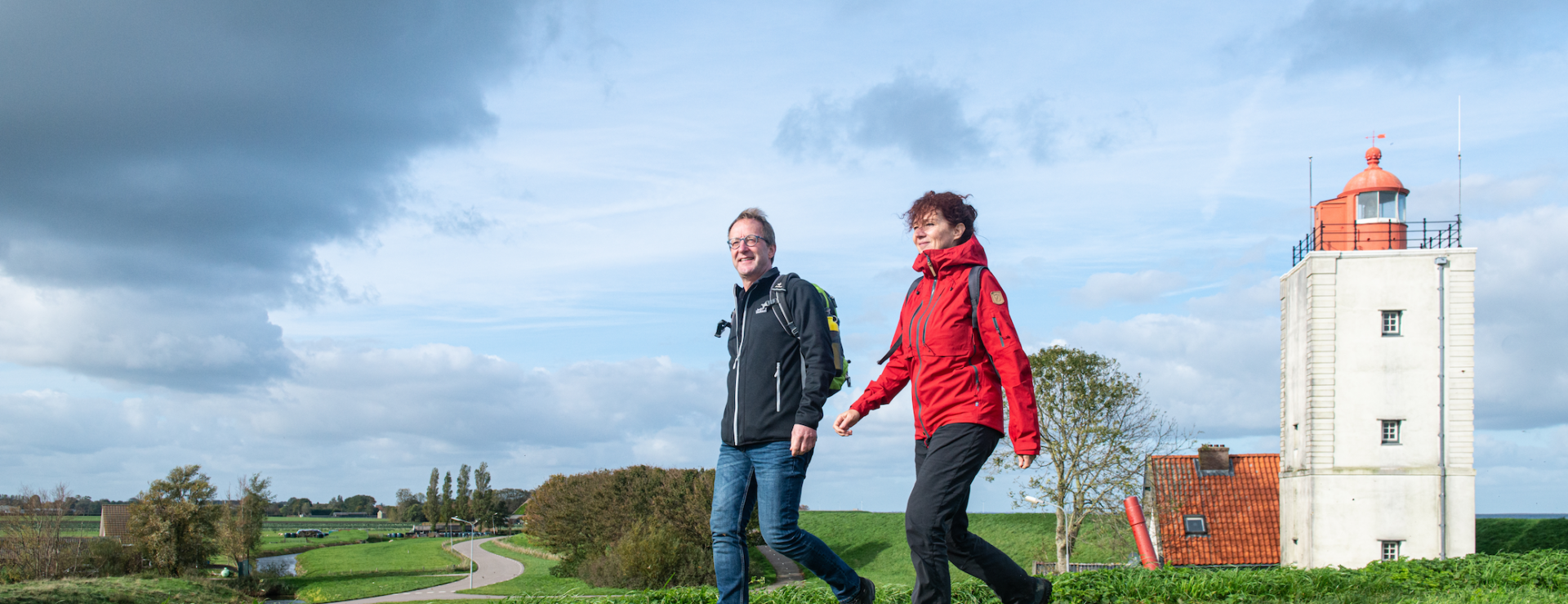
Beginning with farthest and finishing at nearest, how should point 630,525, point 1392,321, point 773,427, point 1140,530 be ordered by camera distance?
point 630,525 → point 1392,321 → point 1140,530 → point 773,427

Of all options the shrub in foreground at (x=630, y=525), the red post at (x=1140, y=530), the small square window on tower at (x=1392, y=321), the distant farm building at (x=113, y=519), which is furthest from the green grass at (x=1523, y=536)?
the distant farm building at (x=113, y=519)

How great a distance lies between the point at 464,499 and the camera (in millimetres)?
115562

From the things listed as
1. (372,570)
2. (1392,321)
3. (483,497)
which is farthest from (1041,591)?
(483,497)

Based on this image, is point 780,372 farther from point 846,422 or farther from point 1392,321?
point 1392,321

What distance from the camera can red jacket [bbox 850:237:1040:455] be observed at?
4.68 metres

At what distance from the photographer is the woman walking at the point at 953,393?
4727 millimetres

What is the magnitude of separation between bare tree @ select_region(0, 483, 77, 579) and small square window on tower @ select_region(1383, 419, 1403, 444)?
55.8 m

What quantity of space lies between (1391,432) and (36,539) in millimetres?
56790

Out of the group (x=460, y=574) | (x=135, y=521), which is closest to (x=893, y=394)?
(x=135, y=521)

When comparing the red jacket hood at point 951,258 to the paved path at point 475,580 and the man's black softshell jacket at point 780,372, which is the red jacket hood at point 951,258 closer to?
the man's black softshell jacket at point 780,372

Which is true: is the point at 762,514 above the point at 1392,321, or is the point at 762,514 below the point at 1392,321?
below

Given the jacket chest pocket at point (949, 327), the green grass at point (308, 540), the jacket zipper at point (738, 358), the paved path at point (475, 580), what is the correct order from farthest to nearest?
1. the green grass at point (308, 540)
2. the paved path at point (475, 580)
3. the jacket zipper at point (738, 358)
4. the jacket chest pocket at point (949, 327)

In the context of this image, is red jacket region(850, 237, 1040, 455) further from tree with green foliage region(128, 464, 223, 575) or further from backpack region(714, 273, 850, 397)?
tree with green foliage region(128, 464, 223, 575)

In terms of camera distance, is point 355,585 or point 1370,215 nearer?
point 1370,215
